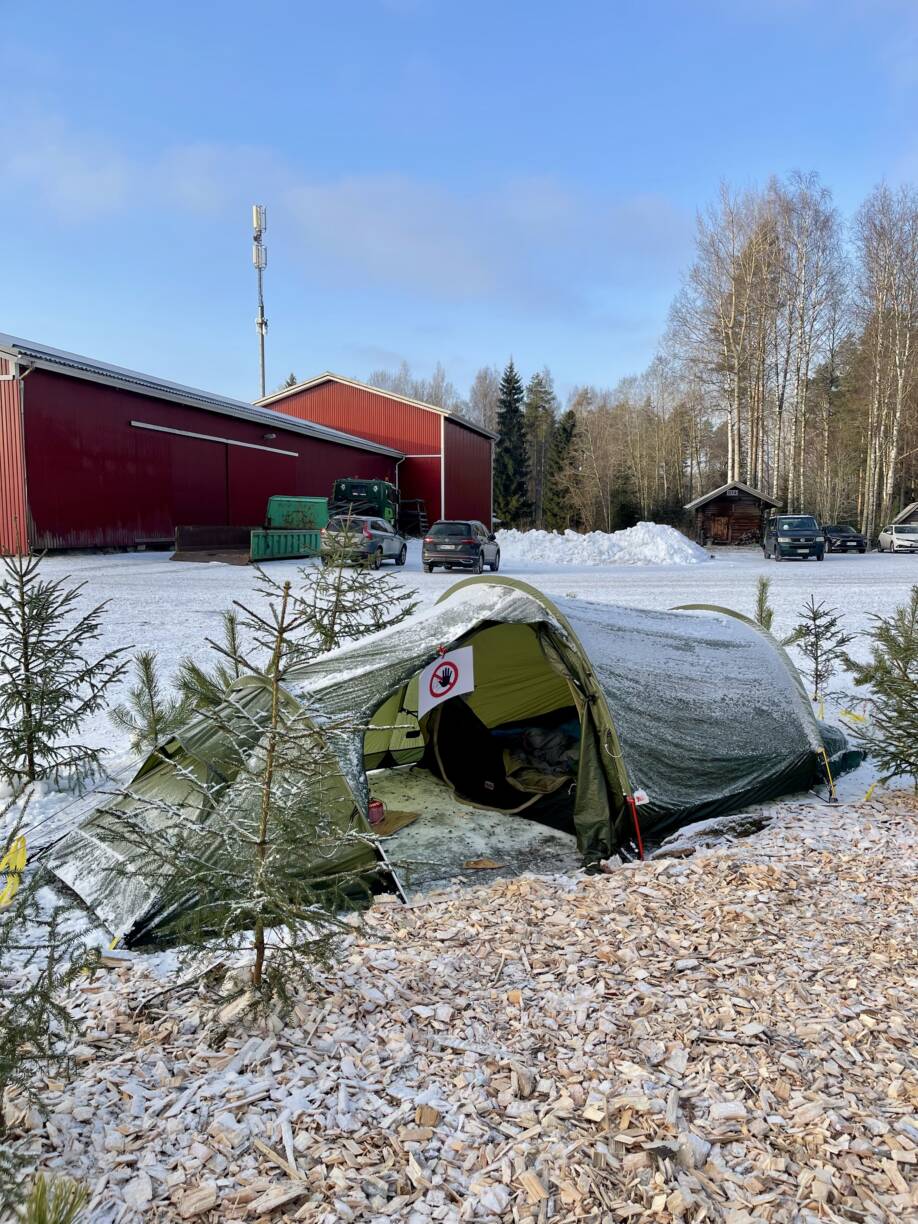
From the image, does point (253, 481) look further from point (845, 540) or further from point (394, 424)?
point (845, 540)

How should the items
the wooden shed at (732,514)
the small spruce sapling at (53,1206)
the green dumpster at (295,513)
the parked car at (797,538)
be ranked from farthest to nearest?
the wooden shed at (732,514) → the parked car at (797,538) → the green dumpster at (295,513) → the small spruce sapling at (53,1206)

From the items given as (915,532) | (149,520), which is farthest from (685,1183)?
(915,532)

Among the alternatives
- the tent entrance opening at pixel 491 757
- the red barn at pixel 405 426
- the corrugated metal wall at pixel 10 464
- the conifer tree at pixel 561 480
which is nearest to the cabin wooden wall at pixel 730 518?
the red barn at pixel 405 426

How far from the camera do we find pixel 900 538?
31.4m

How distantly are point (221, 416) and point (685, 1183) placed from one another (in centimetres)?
2357

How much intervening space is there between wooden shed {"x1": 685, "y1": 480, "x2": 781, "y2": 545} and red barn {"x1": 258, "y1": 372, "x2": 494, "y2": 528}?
406 inches

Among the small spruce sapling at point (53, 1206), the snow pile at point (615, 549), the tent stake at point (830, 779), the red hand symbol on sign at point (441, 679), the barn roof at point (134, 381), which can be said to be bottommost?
the tent stake at point (830, 779)

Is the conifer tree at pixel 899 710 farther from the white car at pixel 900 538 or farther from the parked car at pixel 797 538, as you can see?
the white car at pixel 900 538

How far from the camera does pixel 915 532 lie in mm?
31469

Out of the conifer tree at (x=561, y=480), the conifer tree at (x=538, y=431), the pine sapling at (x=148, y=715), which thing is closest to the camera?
the pine sapling at (x=148, y=715)

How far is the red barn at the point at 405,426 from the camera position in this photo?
32.2m

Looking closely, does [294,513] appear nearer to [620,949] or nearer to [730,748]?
→ [730,748]

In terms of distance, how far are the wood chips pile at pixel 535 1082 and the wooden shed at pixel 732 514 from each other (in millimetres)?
32716

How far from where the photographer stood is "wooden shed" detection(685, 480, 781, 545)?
3447cm
